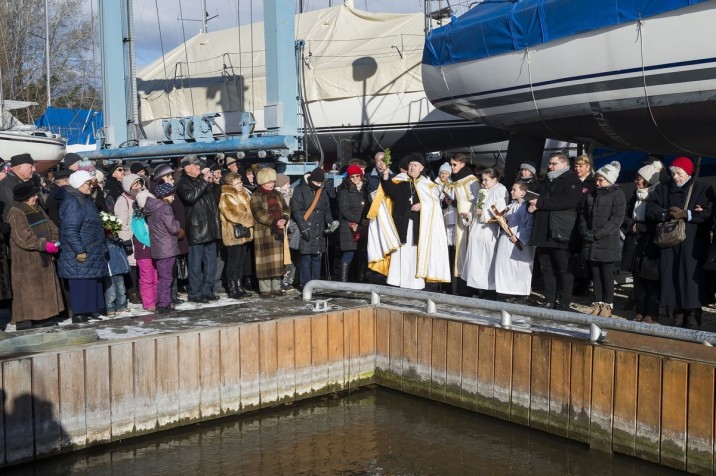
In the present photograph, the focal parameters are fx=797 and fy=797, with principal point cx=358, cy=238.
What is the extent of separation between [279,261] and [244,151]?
2.30 metres

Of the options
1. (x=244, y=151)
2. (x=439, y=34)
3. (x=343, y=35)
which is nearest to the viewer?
(x=244, y=151)

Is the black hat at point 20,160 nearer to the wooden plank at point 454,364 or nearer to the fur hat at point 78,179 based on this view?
the fur hat at point 78,179

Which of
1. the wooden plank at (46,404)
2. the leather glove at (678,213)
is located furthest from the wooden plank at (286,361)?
the leather glove at (678,213)

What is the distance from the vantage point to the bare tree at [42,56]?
38969mm

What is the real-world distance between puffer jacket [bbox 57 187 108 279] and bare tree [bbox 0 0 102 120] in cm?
3271

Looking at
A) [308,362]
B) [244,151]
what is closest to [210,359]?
[308,362]

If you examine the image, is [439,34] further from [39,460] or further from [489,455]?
[39,460]

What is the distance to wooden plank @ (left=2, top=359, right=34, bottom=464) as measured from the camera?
518 centimetres

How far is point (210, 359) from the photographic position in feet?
20.3

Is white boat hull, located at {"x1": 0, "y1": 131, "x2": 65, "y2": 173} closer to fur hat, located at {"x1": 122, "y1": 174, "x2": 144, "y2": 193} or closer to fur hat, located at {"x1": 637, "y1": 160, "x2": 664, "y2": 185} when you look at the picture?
fur hat, located at {"x1": 122, "y1": 174, "x2": 144, "y2": 193}

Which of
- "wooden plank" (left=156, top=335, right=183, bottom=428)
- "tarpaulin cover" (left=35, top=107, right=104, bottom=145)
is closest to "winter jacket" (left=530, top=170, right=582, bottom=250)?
"wooden plank" (left=156, top=335, right=183, bottom=428)

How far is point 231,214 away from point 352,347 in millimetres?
2155

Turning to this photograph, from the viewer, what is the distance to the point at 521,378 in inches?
238

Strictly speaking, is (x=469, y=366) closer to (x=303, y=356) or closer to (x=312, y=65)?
(x=303, y=356)
